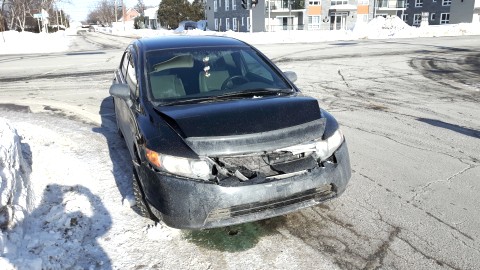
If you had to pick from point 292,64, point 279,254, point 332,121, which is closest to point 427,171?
point 332,121

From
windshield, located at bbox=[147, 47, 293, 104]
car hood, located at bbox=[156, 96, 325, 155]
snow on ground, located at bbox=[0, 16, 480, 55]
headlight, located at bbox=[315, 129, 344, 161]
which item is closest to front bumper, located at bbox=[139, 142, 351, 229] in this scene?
headlight, located at bbox=[315, 129, 344, 161]

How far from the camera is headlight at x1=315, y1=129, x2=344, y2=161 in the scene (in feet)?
10.5

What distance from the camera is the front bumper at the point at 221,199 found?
2859mm

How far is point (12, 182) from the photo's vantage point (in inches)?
141

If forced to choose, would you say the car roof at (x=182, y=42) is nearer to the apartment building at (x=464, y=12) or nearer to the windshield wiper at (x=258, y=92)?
the windshield wiper at (x=258, y=92)

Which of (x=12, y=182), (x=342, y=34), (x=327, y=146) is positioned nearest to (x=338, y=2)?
(x=342, y=34)

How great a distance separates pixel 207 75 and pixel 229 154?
1.47 metres

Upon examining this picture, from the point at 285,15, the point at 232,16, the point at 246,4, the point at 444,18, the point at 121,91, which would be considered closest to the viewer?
the point at 121,91

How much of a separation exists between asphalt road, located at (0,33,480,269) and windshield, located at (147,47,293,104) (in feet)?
4.30

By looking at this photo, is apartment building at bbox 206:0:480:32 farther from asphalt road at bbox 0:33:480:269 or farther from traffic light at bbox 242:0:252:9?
asphalt road at bbox 0:33:480:269

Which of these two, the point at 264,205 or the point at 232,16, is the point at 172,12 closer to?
the point at 232,16

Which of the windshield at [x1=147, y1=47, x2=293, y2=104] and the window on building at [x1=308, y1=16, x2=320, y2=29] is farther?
the window on building at [x1=308, y1=16, x2=320, y2=29]

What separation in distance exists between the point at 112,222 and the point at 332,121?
2.20 m

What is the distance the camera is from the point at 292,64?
14.1 meters
